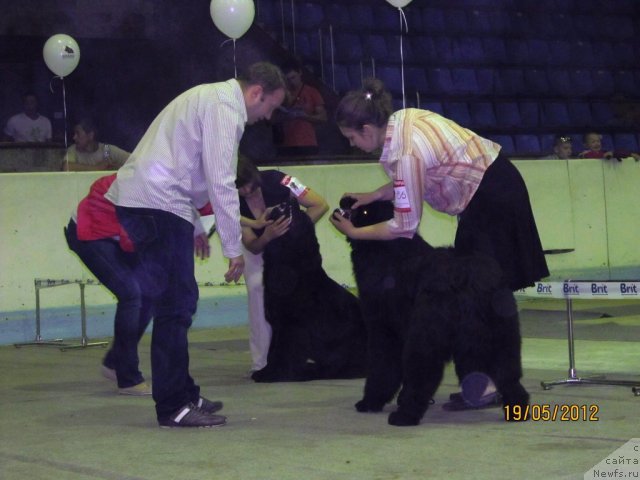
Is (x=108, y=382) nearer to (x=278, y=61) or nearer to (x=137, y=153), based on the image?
(x=137, y=153)

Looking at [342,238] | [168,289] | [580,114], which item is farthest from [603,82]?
[168,289]

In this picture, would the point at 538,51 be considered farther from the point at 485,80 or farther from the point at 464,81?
the point at 464,81

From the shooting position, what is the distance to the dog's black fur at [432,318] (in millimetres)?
4062

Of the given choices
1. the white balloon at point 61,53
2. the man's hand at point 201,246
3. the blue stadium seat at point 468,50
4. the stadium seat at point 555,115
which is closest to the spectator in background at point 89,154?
the white balloon at point 61,53

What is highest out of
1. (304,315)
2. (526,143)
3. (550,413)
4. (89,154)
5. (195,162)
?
(526,143)

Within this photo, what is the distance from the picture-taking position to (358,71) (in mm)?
12781

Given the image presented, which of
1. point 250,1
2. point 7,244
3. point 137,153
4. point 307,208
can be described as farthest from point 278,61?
point 137,153

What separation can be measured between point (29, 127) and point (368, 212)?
286 inches

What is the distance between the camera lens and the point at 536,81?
14195 mm

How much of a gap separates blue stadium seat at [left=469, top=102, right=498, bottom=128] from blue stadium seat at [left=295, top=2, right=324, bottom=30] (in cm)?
216

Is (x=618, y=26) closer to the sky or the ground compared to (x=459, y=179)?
closer to the sky

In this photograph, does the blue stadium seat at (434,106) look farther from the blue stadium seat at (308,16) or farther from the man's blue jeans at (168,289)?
the man's blue jeans at (168,289)

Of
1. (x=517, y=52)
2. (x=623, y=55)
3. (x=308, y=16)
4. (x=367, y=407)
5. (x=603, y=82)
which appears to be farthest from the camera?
(x=623, y=55)

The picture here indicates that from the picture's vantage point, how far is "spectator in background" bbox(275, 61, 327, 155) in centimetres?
1055
